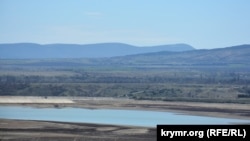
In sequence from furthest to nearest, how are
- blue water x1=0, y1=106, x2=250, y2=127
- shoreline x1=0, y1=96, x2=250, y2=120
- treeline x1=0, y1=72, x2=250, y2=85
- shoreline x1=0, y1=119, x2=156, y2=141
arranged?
treeline x1=0, y1=72, x2=250, y2=85 < shoreline x1=0, y1=96, x2=250, y2=120 < blue water x1=0, y1=106, x2=250, y2=127 < shoreline x1=0, y1=119, x2=156, y2=141

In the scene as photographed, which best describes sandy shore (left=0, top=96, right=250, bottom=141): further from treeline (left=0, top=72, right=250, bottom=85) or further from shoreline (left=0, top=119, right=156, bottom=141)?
treeline (left=0, top=72, right=250, bottom=85)

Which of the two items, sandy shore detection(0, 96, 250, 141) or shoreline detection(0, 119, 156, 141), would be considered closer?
shoreline detection(0, 119, 156, 141)

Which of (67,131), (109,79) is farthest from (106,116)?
(109,79)

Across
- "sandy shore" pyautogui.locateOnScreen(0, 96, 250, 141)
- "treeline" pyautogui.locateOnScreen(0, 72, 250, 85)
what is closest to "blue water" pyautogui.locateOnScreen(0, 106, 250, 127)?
"sandy shore" pyautogui.locateOnScreen(0, 96, 250, 141)

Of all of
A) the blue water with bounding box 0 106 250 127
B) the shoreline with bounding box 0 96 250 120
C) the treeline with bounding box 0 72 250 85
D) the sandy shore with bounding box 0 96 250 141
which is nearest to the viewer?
the sandy shore with bounding box 0 96 250 141

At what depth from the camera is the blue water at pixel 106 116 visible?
54344 mm

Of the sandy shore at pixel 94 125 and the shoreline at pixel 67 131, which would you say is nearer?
the shoreline at pixel 67 131

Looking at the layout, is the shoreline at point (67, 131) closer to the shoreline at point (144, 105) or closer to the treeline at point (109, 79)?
the shoreline at point (144, 105)

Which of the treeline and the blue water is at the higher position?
the treeline

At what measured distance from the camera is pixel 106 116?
59.0 meters

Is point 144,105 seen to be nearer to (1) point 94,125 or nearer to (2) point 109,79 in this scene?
(1) point 94,125

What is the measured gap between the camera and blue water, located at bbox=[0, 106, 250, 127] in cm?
5434

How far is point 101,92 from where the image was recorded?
9181 cm

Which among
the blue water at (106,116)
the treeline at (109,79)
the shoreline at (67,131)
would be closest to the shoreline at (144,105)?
the blue water at (106,116)
